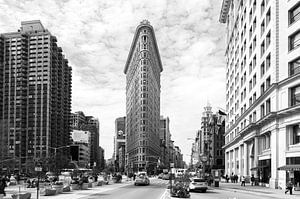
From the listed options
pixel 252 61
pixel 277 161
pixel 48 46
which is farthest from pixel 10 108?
pixel 277 161

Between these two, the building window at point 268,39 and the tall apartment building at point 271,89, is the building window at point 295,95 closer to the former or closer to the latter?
the tall apartment building at point 271,89

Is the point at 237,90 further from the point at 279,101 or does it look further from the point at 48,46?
the point at 48,46

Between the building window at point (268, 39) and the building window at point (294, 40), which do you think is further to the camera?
the building window at point (268, 39)

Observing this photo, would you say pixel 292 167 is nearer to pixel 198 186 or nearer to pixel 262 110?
pixel 198 186

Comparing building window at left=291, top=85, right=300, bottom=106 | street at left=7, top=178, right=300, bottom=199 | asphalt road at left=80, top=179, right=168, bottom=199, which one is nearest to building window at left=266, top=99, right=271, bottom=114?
building window at left=291, top=85, right=300, bottom=106

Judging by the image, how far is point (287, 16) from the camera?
52.8 m

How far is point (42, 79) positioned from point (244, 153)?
122 metres

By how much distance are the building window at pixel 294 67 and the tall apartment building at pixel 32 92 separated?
132555 mm

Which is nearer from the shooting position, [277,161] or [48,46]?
[277,161]

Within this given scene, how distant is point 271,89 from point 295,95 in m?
5.15

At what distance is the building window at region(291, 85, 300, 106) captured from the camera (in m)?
49.0

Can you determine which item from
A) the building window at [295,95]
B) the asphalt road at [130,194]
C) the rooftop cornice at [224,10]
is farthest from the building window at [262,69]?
the rooftop cornice at [224,10]

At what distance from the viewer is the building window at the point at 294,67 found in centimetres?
4991

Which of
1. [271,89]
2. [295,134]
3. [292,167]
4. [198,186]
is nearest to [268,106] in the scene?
[271,89]
